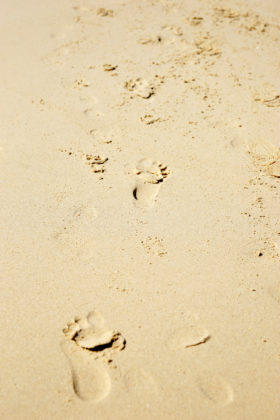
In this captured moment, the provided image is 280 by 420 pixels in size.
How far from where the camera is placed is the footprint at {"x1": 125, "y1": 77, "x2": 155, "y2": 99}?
2.67 meters

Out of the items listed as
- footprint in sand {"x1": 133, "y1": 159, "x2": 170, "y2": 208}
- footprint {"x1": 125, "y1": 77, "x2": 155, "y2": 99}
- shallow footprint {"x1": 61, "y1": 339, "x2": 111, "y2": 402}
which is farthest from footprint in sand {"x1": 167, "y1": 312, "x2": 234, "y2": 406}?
footprint {"x1": 125, "y1": 77, "x2": 155, "y2": 99}

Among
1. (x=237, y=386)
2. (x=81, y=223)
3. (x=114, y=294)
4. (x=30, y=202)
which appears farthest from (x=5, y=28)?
(x=237, y=386)

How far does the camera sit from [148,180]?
2.15 metres

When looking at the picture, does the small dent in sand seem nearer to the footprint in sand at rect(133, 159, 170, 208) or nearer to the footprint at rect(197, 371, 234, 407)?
the footprint in sand at rect(133, 159, 170, 208)

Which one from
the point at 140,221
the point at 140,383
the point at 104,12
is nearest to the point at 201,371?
the point at 140,383

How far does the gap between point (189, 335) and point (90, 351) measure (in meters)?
0.39

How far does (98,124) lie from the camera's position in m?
2.46

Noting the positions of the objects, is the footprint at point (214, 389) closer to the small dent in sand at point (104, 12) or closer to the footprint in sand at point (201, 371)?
the footprint in sand at point (201, 371)

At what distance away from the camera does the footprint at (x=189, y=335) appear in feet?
5.18

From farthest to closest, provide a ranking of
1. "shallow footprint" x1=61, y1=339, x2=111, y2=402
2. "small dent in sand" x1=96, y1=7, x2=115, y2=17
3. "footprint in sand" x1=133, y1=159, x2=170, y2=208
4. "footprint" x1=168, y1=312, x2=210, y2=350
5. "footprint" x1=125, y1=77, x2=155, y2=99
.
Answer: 1. "small dent in sand" x1=96, y1=7, x2=115, y2=17
2. "footprint" x1=125, y1=77, x2=155, y2=99
3. "footprint in sand" x1=133, y1=159, x2=170, y2=208
4. "footprint" x1=168, y1=312, x2=210, y2=350
5. "shallow footprint" x1=61, y1=339, x2=111, y2=402

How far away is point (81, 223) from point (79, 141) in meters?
0.62

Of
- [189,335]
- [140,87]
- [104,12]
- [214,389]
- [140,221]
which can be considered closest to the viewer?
[214,389]

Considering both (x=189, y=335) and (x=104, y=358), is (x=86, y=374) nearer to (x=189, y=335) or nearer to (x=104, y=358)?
(x=104, y=358)

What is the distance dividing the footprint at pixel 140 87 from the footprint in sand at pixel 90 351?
158 cm
